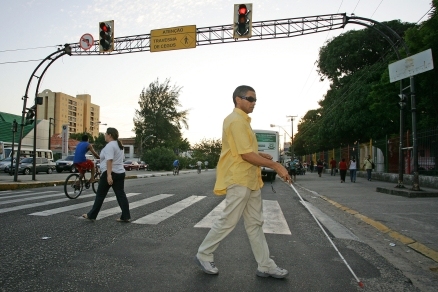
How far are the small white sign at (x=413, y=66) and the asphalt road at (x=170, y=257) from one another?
676 centimetres

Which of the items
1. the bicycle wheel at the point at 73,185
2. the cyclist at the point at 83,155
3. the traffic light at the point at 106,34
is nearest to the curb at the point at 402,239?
the cyclist at the point at 83,155

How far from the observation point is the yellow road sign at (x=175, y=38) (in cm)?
1606

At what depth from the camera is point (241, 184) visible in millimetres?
3537

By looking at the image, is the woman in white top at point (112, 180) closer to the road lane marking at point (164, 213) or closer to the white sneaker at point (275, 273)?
the road lane marking at point (164, 213)

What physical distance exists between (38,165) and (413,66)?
30736 mm

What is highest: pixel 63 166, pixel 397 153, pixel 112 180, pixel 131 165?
pixel 397 153

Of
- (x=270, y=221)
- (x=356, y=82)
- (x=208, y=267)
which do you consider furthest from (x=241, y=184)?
(x=356, y=82)

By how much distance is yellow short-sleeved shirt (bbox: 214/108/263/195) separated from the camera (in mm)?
3498

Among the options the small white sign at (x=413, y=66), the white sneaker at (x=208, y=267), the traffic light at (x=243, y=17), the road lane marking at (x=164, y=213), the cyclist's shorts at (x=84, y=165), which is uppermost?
the traffic light at (x=243, y=17)

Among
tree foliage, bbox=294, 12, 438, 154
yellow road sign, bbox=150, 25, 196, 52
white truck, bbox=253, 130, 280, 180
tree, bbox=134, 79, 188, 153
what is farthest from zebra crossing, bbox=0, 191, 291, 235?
tree, bbox=134, 79, 188, 153

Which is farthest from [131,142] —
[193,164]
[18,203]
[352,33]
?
[18,203]

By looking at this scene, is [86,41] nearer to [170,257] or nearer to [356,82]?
[170,257]

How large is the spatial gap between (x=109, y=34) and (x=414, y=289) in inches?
560

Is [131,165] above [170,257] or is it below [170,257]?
above
